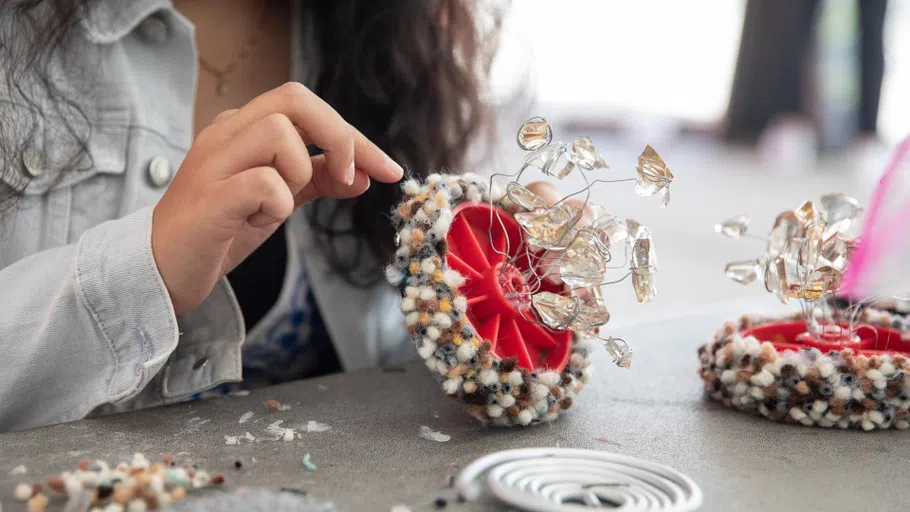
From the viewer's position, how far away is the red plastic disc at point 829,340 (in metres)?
0.59

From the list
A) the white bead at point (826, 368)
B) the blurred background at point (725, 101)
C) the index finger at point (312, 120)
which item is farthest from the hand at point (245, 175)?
the blurred background at point (725, 101)

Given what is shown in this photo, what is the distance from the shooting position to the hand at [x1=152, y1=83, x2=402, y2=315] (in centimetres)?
52

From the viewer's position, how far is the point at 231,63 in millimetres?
1010

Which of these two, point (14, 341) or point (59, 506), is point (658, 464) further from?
point (14, 341)

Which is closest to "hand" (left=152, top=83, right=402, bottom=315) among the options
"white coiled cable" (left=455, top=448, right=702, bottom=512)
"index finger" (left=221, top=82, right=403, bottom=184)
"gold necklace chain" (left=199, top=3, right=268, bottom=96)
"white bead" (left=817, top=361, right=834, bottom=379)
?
"index finger" (left=221, top=82, right=403, bottom=184)

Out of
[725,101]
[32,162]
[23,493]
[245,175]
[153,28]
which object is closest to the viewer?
[23,493]

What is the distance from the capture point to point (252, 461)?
484 mm

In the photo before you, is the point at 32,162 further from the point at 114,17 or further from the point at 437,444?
the point at 437,444

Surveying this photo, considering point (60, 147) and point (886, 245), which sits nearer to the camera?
point (886, 245)

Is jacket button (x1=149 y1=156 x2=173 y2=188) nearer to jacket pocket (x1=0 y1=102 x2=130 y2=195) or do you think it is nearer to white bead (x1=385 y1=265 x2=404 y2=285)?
jacket pocket (x1=0 y1=102 x2=130 y2=195)

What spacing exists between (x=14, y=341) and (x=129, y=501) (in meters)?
0.26

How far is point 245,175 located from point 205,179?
37mm

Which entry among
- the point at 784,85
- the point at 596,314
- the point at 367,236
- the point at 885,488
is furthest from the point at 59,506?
the point at 784,85

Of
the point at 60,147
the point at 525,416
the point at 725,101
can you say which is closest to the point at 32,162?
the point at 60,147
